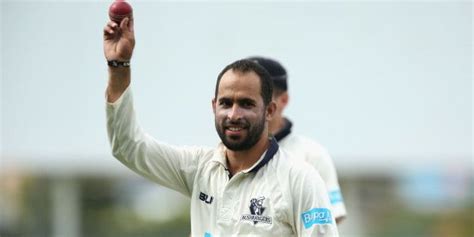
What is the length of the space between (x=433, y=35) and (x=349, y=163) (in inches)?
111

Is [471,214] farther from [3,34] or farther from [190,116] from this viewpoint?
[3,34]

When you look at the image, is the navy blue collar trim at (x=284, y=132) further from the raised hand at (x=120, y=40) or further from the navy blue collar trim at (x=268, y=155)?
the raised hand at (x=120, y=40)

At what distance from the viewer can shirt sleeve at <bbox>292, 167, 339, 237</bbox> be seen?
448 cm

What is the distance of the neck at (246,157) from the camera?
185 inches

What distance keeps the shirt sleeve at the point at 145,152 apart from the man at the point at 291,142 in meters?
1.33

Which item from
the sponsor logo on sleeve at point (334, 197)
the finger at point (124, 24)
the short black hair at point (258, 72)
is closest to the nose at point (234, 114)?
the short black hair at point (258, 72)

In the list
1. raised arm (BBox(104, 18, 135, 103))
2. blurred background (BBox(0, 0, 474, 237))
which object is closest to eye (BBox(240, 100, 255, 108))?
raised arm (BBox(104, 18, 135, 103))

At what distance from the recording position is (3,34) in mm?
16906

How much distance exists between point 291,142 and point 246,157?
156 centimetres

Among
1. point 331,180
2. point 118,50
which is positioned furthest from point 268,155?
point 331,180

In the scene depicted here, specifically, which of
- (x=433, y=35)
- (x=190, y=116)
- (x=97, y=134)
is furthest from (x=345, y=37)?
(x=97, y=134)

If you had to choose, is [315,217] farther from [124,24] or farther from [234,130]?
[124,24]

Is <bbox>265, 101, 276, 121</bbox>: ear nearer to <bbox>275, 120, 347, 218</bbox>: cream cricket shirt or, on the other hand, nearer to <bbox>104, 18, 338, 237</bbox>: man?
<bbox>104, 18, 338, 237</bbox>: man

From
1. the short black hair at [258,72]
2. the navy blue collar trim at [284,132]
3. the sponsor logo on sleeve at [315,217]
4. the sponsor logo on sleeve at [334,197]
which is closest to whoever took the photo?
the sponsor logo on sleeve at [315,217]
